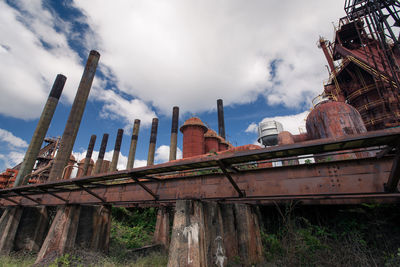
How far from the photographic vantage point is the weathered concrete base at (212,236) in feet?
11.0

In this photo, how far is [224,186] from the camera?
3.66 m

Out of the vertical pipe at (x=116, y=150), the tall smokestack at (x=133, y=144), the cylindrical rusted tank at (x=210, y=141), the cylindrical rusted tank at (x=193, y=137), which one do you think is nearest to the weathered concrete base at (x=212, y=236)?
the cylindrical rusted tank at (x=193, y=137)

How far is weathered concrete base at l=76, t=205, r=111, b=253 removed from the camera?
608cm

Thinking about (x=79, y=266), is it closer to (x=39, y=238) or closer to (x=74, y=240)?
(x=74, y=240)

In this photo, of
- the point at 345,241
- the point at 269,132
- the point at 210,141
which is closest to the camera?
the point at 345,241

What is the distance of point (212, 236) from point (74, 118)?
1235 cm

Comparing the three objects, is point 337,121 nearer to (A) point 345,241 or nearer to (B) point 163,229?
(A) point 345,241

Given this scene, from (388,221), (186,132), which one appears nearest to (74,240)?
(388,221)

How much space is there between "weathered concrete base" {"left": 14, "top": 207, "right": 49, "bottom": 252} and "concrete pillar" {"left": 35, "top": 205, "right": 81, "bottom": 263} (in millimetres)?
3227

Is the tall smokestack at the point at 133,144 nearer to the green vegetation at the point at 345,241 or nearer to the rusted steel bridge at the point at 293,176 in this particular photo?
the green vegetation at the point at 345,241

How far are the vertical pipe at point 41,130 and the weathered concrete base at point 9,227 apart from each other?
5.51m

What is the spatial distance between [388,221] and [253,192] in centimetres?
590

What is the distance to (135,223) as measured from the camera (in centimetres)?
1128

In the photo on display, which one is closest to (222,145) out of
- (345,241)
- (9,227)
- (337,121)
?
(337,121)
